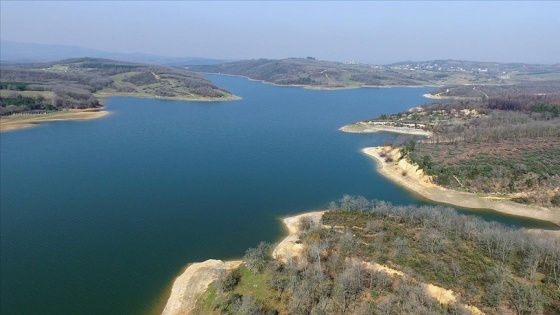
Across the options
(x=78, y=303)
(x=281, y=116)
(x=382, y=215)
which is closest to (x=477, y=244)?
(x=382, y=215)

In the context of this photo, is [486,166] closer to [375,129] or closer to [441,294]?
[441,294]

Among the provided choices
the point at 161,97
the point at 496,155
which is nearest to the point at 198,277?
the point at 496,155

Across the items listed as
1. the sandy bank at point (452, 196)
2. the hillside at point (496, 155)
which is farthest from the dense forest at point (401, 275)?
the hillside at point (496, 155)

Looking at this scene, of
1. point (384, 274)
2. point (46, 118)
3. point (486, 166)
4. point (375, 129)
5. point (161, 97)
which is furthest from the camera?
point (161, 97)

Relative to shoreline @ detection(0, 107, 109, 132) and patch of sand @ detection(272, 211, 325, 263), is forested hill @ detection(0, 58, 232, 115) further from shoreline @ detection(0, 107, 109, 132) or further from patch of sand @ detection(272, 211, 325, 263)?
patch of sand @ detection(272, 211, 325, 263)

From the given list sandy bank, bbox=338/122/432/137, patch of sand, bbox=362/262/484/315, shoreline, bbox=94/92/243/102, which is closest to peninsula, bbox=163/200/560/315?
patch of sand, bbox=362/262/484/315

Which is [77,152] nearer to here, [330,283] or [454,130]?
[330,283]

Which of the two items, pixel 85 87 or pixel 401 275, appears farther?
pixel 85 87
